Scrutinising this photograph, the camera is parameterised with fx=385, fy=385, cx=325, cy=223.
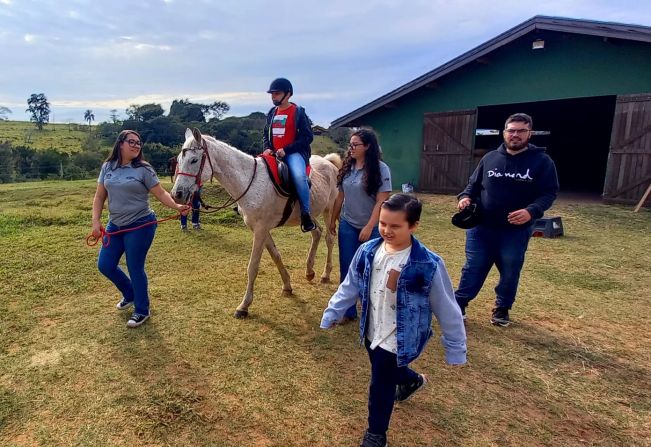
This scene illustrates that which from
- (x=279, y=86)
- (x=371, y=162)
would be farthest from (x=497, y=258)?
(x=279, y=86)

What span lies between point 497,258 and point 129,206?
350 cm

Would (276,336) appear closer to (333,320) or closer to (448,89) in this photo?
(333,320)

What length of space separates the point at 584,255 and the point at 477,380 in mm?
4514

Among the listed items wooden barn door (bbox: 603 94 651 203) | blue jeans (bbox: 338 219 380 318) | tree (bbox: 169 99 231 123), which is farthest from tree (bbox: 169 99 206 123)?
blue jeans (bbox: 338 219 380 318)

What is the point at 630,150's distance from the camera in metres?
9.96

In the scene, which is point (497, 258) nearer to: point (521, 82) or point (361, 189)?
point (361, 189)

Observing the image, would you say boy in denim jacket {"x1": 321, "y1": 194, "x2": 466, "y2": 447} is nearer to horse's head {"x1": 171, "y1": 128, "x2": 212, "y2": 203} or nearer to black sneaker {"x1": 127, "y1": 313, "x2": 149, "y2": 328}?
horse's head {"x1": 171, "y1": 128, "x2": 212, "y2": 203}

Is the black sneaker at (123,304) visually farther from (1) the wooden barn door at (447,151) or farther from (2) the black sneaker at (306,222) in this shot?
(1) the wooden barn door at (447,151)

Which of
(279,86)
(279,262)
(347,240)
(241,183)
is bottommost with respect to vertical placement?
(279,262)

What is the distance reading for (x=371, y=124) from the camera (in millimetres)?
15055

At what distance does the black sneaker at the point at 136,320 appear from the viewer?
3704 millimetres

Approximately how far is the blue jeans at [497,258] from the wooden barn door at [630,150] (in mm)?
8912

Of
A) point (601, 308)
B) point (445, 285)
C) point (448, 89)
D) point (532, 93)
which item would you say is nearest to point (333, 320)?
point (445, 285)

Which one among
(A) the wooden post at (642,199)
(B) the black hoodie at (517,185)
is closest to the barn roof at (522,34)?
(A) the wooden post at (642,199)
